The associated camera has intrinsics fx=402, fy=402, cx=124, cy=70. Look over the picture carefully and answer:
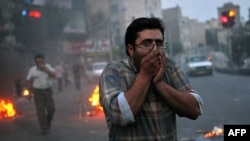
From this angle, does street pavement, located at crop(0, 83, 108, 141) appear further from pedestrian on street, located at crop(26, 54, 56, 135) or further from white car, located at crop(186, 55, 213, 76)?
white car, located at crop(186, 55, 213, 76)

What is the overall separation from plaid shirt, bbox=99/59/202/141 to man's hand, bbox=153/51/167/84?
0.09 m

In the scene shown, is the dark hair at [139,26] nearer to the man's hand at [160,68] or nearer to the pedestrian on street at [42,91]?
the man's hand at [160,68]

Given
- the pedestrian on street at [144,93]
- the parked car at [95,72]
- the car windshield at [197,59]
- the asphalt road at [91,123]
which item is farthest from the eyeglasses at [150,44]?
the car windshield at [197,59]

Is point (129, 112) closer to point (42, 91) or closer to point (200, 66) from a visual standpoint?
point (42, 91)

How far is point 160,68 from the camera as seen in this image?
2.04 meters

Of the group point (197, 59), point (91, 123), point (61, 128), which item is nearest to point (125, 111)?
point (61, 128)

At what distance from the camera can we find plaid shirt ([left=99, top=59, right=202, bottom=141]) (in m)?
2.04

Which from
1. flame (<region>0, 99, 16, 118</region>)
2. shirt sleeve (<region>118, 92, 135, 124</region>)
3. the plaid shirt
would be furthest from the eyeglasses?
flame (<region>0, 99, 16, 118</region>)

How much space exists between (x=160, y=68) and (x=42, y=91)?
6627 millimetres

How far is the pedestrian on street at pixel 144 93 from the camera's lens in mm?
2023

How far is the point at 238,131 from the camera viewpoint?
3.36 m

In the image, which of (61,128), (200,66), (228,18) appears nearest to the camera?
(61,128)

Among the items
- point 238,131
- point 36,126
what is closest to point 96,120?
point 36,126

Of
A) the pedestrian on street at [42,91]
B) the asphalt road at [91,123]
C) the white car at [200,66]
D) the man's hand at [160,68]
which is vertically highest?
the man's hand at [160,68]
